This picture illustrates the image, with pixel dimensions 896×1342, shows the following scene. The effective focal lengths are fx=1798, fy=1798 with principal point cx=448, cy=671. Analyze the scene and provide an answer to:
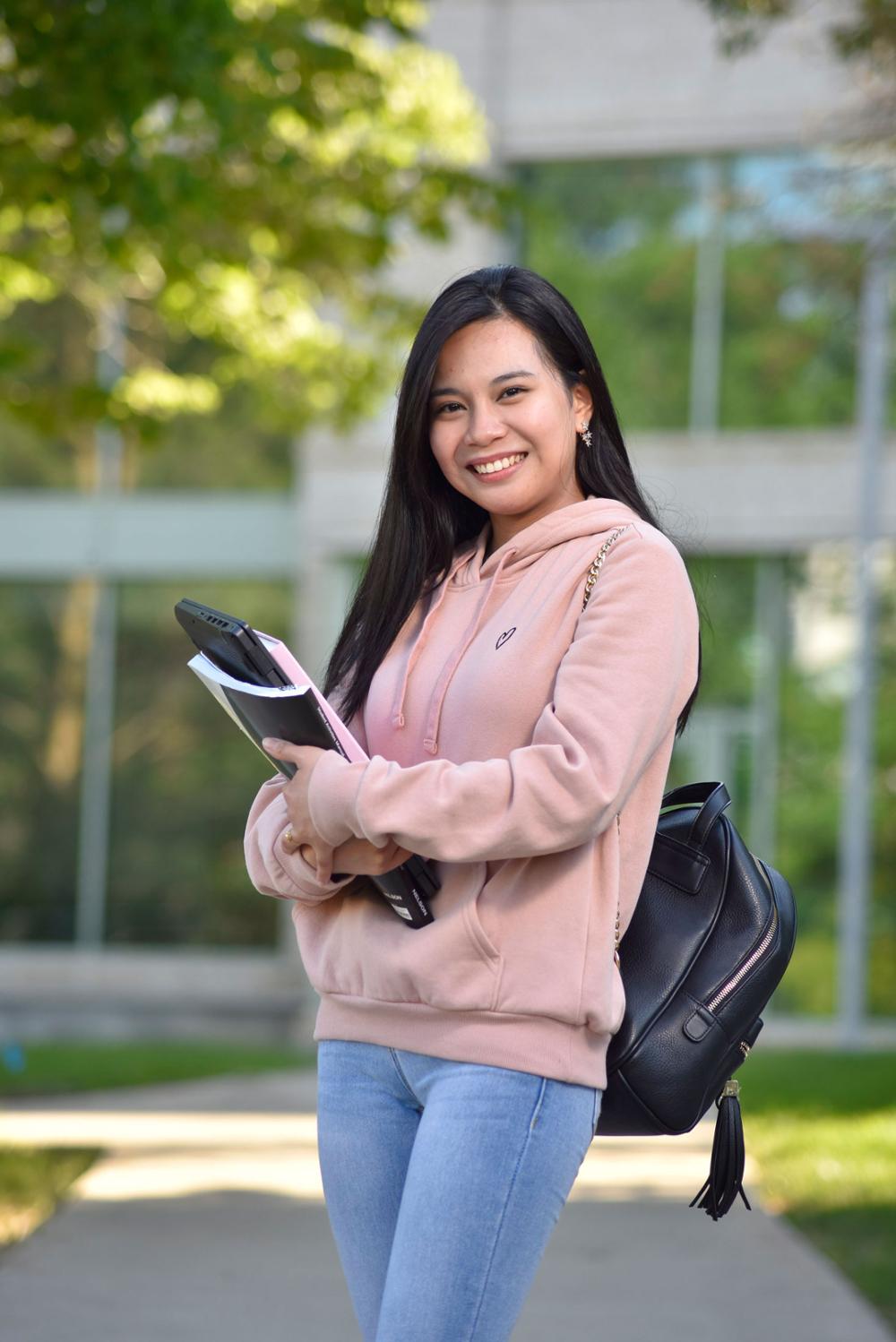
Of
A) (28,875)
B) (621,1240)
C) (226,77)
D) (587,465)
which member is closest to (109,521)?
(28,875)

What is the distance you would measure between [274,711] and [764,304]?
13741 millimetres

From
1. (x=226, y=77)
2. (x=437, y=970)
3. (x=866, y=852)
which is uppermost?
(x=226, y=77)

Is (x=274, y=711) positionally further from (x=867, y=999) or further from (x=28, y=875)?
(x=28, y=875)

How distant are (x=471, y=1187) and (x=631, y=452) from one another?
1348 cm

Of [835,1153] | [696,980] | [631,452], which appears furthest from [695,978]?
[631,452]

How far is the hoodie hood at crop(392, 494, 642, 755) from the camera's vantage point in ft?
8.75

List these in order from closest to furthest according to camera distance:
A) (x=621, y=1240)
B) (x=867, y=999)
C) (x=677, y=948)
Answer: (x=677, y=948) → (x=621, y=1240) → (x=867, y=999)

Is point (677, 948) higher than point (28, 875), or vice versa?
point (677, 948)

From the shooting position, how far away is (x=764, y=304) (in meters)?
15.5

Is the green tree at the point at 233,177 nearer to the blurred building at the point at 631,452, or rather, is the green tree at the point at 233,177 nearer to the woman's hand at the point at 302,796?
the blurred building at the point at 631,452

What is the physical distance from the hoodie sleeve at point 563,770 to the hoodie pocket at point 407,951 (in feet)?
0.42

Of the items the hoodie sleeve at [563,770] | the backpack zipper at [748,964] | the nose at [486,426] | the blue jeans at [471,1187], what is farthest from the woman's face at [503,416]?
the blue jeans at [471,1187]

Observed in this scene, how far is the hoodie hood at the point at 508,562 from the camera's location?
2.67 metres

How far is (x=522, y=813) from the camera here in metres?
2.40
